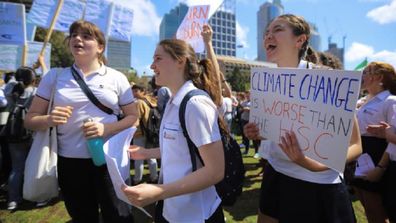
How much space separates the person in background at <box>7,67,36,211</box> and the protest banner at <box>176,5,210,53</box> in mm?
2522

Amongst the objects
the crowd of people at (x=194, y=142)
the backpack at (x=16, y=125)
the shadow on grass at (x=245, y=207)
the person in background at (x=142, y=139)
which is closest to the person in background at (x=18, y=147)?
the backpack at (x=16, y=125)

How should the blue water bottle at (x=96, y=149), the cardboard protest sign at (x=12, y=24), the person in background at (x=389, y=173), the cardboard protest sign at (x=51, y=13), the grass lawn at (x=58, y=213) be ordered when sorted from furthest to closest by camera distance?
1. the cardboard protest sign at (x=12, y=24)
2. the cardboard protest sign at (x=51, y=13)
3. the grass lawn at (x=58, y=213)
4. the person in background at (x=389, y=173)
5. the blue water bottle at (x=96, y=149)

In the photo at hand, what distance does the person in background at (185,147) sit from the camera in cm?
156

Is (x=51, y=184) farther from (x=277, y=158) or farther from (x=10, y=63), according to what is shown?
(x=10, y=63)

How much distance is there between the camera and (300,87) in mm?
1754

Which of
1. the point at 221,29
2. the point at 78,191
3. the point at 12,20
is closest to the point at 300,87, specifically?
the point at 78,191

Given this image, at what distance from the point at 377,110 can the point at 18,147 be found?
4970mm

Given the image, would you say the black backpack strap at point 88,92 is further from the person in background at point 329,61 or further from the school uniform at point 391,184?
the school uniform at point 391,184

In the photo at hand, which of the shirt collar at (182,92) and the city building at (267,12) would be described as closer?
the shirt collar at (182,92)

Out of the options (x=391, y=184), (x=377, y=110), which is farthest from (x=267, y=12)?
(x=391, y=184)

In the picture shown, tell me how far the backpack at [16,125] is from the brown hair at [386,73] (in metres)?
4.58

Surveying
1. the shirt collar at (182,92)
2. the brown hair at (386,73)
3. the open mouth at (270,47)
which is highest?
the open mouth at (270,47)

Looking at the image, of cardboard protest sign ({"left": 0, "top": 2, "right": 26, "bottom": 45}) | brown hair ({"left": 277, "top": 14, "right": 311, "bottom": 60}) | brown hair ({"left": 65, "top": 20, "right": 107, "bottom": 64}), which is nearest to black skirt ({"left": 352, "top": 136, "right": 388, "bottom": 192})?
brown hair ({"left": 277, "top": 14, "right": 311, "bottom": 60})

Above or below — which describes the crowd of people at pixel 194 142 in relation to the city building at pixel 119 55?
below
